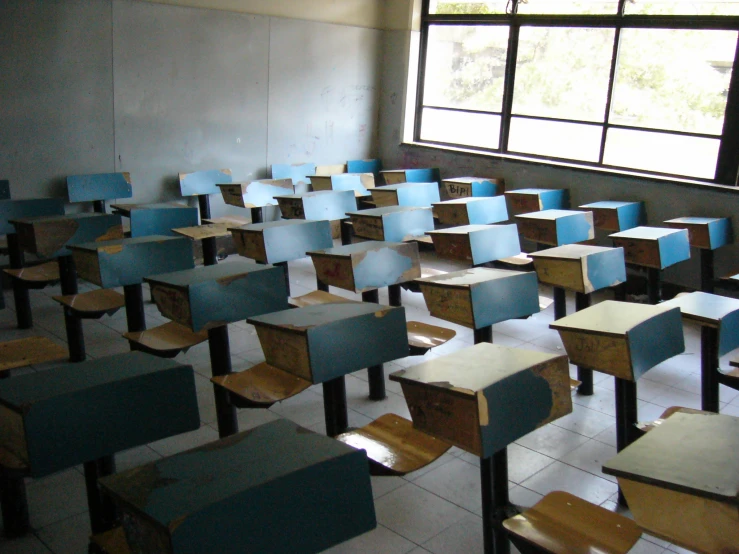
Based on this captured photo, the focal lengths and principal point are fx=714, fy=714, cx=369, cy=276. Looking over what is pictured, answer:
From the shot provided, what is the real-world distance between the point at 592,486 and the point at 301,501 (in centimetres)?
176

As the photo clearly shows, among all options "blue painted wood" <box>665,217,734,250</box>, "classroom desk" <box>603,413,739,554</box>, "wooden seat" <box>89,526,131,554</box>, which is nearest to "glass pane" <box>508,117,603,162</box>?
"blue painted wood" <box>665,217,734,250</box>

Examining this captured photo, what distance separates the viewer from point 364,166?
7.16 metres

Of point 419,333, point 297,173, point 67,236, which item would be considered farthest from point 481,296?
point 297,173

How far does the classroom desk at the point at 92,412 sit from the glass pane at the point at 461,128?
5.21m

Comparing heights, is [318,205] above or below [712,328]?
above

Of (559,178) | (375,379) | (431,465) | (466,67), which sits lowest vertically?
(431,465)

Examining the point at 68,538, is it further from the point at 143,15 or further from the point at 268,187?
the point at 143,15

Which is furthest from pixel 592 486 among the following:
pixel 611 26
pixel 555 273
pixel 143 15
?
pixel 143 15

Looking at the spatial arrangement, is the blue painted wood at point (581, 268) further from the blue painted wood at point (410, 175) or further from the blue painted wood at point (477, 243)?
the blue painted wood at point (410, 175)

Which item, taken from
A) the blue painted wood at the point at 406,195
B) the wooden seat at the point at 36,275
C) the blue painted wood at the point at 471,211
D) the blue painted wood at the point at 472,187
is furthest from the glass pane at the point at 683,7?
the wooden seat at the point at 36,275

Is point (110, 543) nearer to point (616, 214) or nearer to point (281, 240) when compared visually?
point (281, 240)

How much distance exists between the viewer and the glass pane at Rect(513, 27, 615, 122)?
5.71m

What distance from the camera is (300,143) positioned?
6.75m

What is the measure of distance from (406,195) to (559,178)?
1.43 metres
